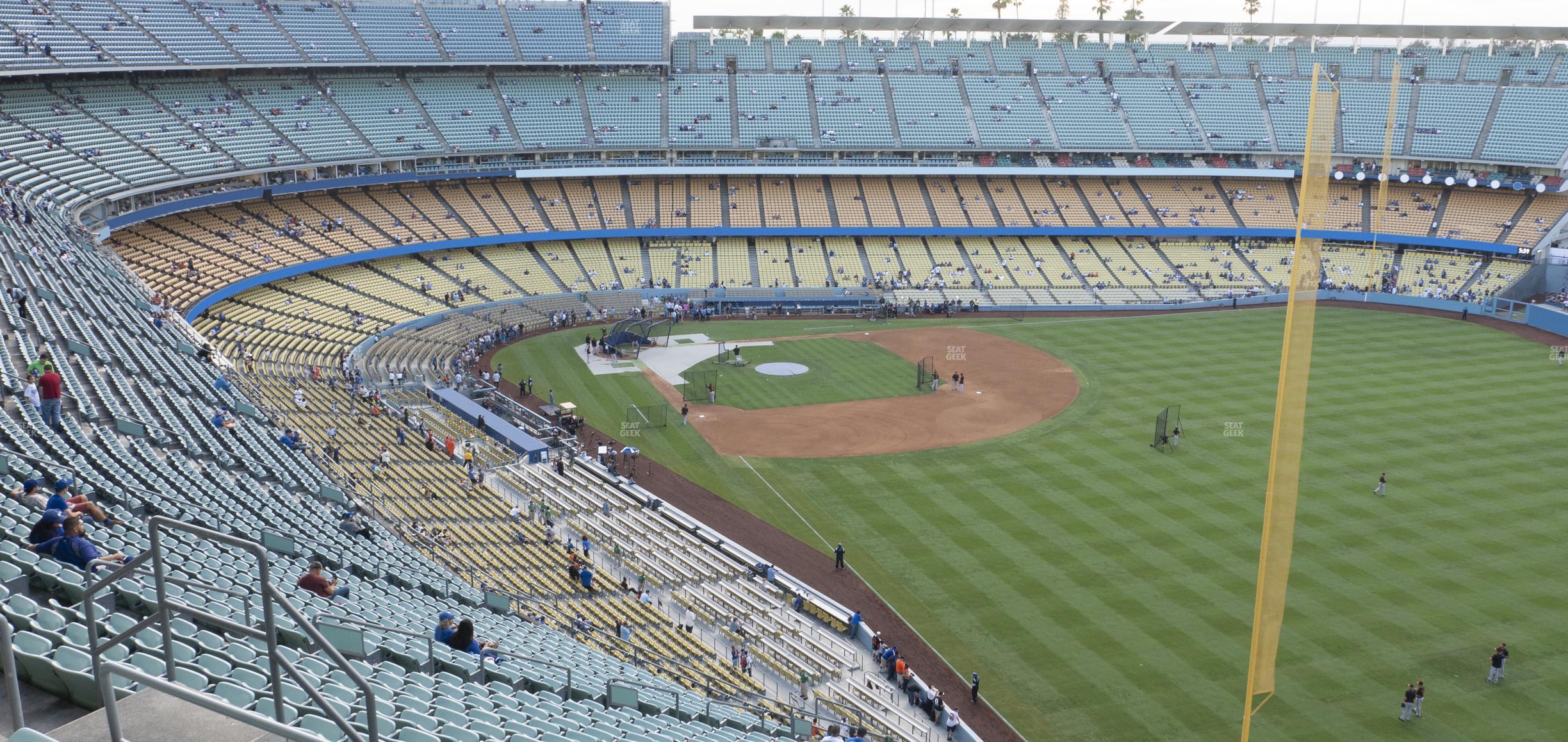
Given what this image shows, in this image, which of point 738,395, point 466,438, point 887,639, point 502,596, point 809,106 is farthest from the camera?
point 809,106

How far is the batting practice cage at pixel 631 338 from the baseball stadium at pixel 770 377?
858 mm

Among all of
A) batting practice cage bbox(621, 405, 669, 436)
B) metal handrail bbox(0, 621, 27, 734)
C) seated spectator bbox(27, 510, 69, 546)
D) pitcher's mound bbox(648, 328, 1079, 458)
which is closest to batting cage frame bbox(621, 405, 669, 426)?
batting practice cage bbox(621, 405, 669, 436)

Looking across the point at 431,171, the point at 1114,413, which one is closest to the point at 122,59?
the point at 431,171

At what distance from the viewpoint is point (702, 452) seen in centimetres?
4141

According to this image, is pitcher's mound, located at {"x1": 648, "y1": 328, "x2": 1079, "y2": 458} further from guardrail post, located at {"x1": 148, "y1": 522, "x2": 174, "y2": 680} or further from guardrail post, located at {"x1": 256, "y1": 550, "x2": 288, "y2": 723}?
guardrail post, located at {"x1": 256, "y1": 550, "x2": 288, "y2": 723}

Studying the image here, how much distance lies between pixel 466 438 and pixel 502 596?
17.1 metres

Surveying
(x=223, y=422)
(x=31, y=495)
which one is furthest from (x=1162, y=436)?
(x=31, y=495)

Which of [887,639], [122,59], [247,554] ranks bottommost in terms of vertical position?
[887,639]

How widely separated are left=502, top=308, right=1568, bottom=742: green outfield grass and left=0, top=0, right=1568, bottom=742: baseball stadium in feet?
0.66

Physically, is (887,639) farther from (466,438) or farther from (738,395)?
(738,395)

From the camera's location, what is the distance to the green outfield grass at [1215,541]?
24094 millimetres

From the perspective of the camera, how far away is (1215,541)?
32.0 metres

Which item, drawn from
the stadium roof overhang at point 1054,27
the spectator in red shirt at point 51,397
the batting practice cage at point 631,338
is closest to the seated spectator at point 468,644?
the spectator in red shirt at point 51,397

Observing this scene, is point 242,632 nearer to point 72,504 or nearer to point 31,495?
point 72,504
